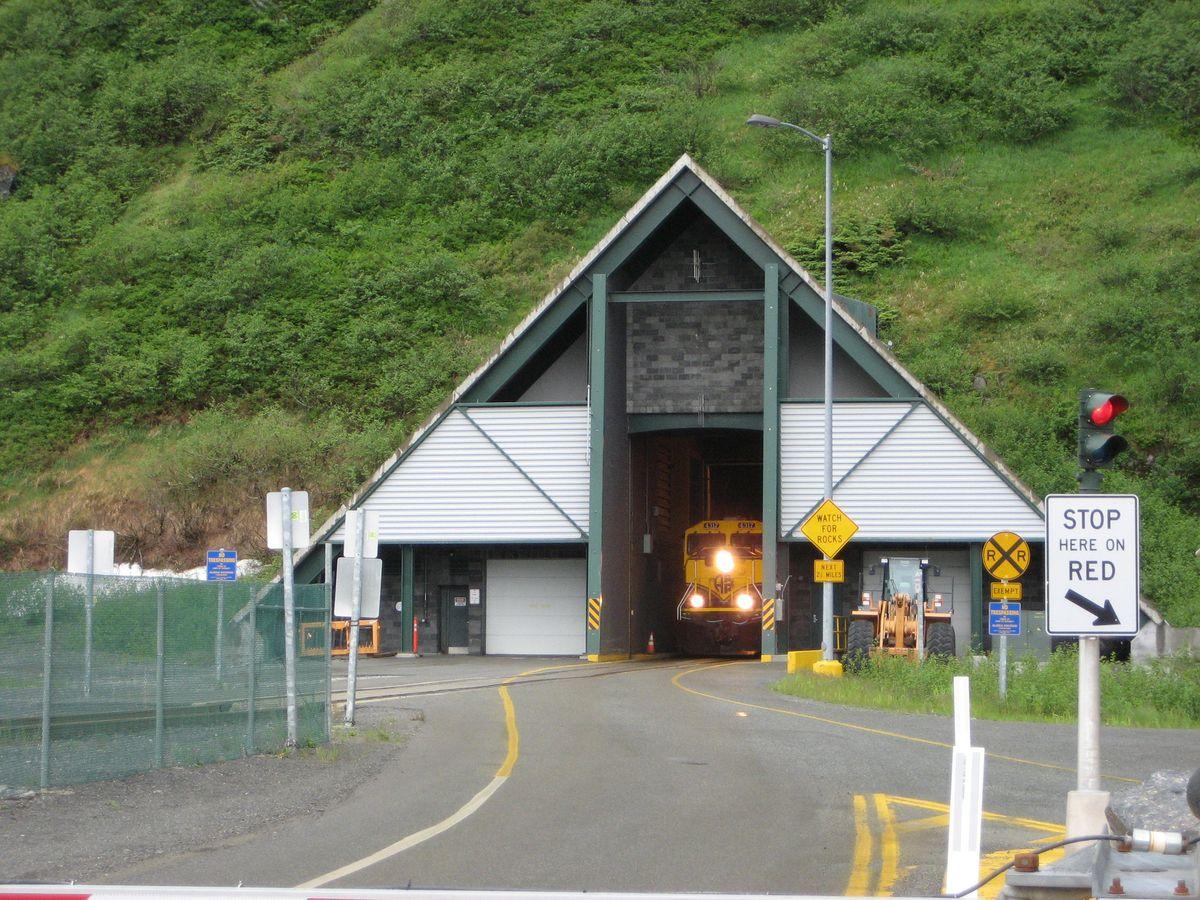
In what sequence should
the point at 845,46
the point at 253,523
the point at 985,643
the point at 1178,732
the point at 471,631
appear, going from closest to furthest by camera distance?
the point at 1178,732, the point at 985,643, the point at 471,631, the point at 253,523, the point at 845,46

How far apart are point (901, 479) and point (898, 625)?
635 cm

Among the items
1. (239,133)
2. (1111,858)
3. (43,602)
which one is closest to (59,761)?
(43,602)

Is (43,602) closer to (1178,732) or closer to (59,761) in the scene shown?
(59,761)

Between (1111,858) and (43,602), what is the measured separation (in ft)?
33.3

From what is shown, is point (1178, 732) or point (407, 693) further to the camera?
point (407, 693)

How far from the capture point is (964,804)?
849 cm

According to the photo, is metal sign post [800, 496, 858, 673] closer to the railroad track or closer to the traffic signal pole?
the railroad track

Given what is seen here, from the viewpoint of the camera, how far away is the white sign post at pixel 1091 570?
10.0m

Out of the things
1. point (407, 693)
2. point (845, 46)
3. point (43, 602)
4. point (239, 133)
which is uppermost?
point (845, 46)

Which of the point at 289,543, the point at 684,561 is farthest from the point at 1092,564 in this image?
the point at 684,561

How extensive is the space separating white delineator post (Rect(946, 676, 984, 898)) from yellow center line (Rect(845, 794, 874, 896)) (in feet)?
4.26

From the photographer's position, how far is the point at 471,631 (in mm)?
42312

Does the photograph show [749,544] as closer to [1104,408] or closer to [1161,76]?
[1104,408]

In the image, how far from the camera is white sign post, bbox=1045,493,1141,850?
1003cm
